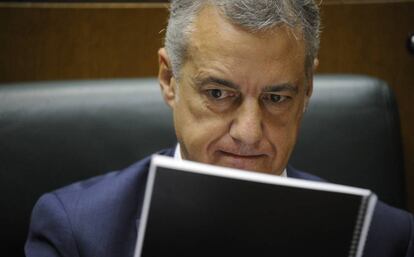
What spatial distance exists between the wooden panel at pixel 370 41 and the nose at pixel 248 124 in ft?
2.49

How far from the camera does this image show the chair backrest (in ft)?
4.10

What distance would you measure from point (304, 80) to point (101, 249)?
46 centimetres

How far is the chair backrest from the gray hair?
11.0 inches

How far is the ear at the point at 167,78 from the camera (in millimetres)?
1105

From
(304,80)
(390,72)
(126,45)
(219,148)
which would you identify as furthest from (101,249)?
(390,72)

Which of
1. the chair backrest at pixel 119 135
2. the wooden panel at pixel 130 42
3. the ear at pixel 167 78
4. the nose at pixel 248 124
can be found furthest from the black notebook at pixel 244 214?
the wooden panel at pixel 130 42

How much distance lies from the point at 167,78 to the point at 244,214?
0.51 m

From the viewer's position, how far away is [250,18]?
962mm

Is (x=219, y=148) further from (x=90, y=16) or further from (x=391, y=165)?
(x=90, y=16)

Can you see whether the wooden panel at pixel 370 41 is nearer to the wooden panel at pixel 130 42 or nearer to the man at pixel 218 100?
the wooden panel at pixel 130 42

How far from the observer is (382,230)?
3.82 ft

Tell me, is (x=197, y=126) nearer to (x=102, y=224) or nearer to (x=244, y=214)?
(x=102, y=224)

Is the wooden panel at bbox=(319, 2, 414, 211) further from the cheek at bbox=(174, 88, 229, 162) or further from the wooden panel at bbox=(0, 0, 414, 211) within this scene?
the cheek at bbox=(174, 88, 229, 162)

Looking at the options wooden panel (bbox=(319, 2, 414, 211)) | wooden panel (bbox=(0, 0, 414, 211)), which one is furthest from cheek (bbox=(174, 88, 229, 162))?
wooden panel (bbox=(319, 2, 414, 211))
